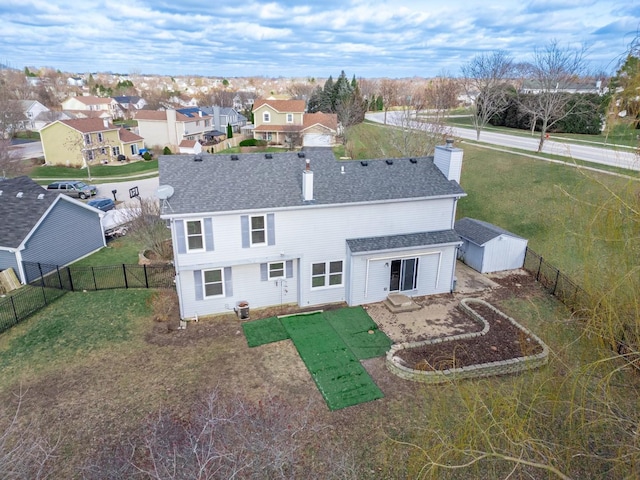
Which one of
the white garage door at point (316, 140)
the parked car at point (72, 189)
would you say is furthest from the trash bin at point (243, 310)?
the white garage door at point (316, 140)

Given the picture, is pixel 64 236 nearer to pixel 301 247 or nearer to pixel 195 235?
pixel 195 235

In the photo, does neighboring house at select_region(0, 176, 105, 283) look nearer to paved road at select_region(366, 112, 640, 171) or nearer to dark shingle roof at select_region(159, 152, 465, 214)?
dark shingle roof at select_region(159, 152, 465, 214)

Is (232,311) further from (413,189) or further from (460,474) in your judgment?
(460,474)

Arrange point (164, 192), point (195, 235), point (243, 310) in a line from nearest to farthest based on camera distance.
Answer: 1. point (164, 192)
2. point (195, 235)
3. point (243, 310)

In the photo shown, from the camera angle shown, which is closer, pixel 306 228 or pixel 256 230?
pixel 256 230

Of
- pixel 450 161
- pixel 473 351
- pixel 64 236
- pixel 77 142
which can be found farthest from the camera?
pixel 77 142

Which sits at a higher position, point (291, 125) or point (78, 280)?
point (291, 125)

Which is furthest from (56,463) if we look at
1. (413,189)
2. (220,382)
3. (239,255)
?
(413,189)

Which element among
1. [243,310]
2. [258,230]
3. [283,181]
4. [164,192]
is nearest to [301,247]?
[258,230]
